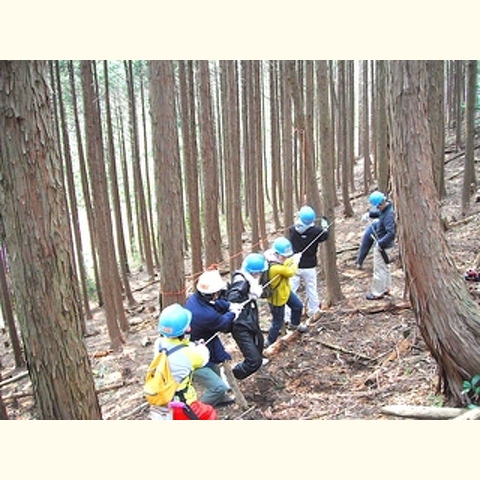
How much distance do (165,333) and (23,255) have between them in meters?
1.58

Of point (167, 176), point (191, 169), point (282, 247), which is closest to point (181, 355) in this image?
point (167, 176)

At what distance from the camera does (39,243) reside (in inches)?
122

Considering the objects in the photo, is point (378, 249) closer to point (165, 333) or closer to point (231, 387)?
point (231, 387)

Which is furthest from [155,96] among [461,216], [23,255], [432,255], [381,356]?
[461,216]

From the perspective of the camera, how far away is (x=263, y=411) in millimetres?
5363

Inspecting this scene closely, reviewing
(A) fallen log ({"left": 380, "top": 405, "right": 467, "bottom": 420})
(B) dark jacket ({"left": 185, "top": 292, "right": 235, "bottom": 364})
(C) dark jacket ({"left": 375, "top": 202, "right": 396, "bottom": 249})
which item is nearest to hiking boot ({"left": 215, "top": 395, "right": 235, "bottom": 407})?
(B) dark jacket ({"left": 185, "top": 292, "right": 235, "bottom": 364})

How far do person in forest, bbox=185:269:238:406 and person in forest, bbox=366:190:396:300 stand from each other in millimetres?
3127

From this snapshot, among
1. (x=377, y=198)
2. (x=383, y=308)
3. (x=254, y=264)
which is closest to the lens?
(x=254, y=264)

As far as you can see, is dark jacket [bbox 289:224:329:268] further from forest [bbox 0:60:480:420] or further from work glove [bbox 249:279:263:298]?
work glove [bbox 249:279:263:298]

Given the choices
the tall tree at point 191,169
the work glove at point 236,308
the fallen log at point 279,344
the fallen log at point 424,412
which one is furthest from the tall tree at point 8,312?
the fallen log at point 424,412

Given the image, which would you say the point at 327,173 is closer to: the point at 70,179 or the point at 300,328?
the point at 300,328

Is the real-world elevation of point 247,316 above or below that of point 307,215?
below

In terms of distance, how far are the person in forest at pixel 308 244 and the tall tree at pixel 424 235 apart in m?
2.91

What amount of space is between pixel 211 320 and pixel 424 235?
2387mm
